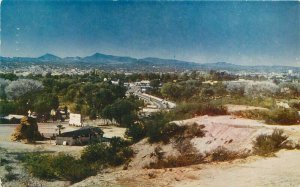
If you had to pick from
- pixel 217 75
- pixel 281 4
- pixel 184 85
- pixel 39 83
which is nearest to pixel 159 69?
pixel 184 85

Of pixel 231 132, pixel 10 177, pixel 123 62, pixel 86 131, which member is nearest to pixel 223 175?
pixel 231 132

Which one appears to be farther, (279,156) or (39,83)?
(39,83)

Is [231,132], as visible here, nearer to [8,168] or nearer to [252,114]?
[252,114]

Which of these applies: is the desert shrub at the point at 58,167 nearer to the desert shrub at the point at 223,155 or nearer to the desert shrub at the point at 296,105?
the desert shrub at the point at 223,155

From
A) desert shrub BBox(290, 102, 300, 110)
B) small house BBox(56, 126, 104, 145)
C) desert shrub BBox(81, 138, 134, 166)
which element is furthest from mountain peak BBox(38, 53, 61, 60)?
desert shrub BBox(290, 102, 300, 110)

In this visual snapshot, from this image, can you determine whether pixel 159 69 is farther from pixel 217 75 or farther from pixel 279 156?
pixel 279 156

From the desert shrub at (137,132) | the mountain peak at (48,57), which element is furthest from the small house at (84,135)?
the mountain peak at (48,57)

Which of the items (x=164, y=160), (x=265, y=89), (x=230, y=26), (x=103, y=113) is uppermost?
(x=230, y=26)
